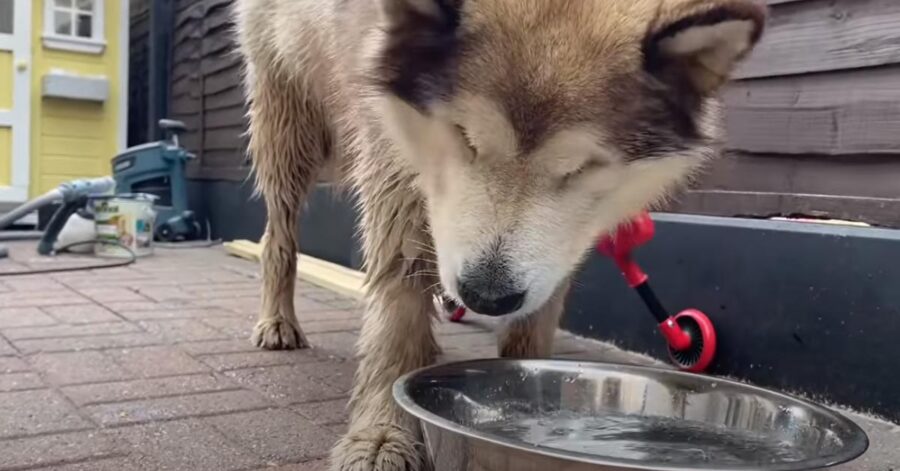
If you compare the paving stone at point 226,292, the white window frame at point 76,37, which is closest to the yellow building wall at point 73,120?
the white window frame at point 76,37

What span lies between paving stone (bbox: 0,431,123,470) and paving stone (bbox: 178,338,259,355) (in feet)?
3.04

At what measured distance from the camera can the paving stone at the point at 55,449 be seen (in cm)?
185

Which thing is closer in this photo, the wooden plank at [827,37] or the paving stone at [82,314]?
the wooden plank at [827,37]

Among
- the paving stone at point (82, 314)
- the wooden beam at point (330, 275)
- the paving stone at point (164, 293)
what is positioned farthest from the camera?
the wooden beam at point (330, 275)

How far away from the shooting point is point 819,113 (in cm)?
268

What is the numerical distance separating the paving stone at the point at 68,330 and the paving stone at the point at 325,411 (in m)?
1.23

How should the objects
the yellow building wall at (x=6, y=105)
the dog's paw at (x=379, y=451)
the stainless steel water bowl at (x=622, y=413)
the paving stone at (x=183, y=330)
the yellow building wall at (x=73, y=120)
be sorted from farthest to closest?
the yellow building wall at (x=73, y=120) < the yellow building wall at (x=6, y=105) < the paving stone at (x=183, y=330) < the dog's paw at (x=379, y=451) < the stainless steel water bowl at (x=622, y=413)

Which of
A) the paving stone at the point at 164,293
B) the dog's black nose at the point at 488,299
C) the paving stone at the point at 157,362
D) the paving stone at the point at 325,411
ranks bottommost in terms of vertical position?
the paving stone at the point at 325,411

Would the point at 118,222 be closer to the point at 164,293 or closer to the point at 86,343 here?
the point at 164,293

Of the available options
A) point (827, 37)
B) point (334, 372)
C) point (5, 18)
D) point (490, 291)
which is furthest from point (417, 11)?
point (5, 18)

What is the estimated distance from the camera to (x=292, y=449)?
2.00m

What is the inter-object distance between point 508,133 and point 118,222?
16.4 feet

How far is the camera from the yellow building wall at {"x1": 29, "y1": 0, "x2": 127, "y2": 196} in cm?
789

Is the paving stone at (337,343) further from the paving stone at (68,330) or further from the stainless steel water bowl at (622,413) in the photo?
the stainless steel water bowl at (622,413)
